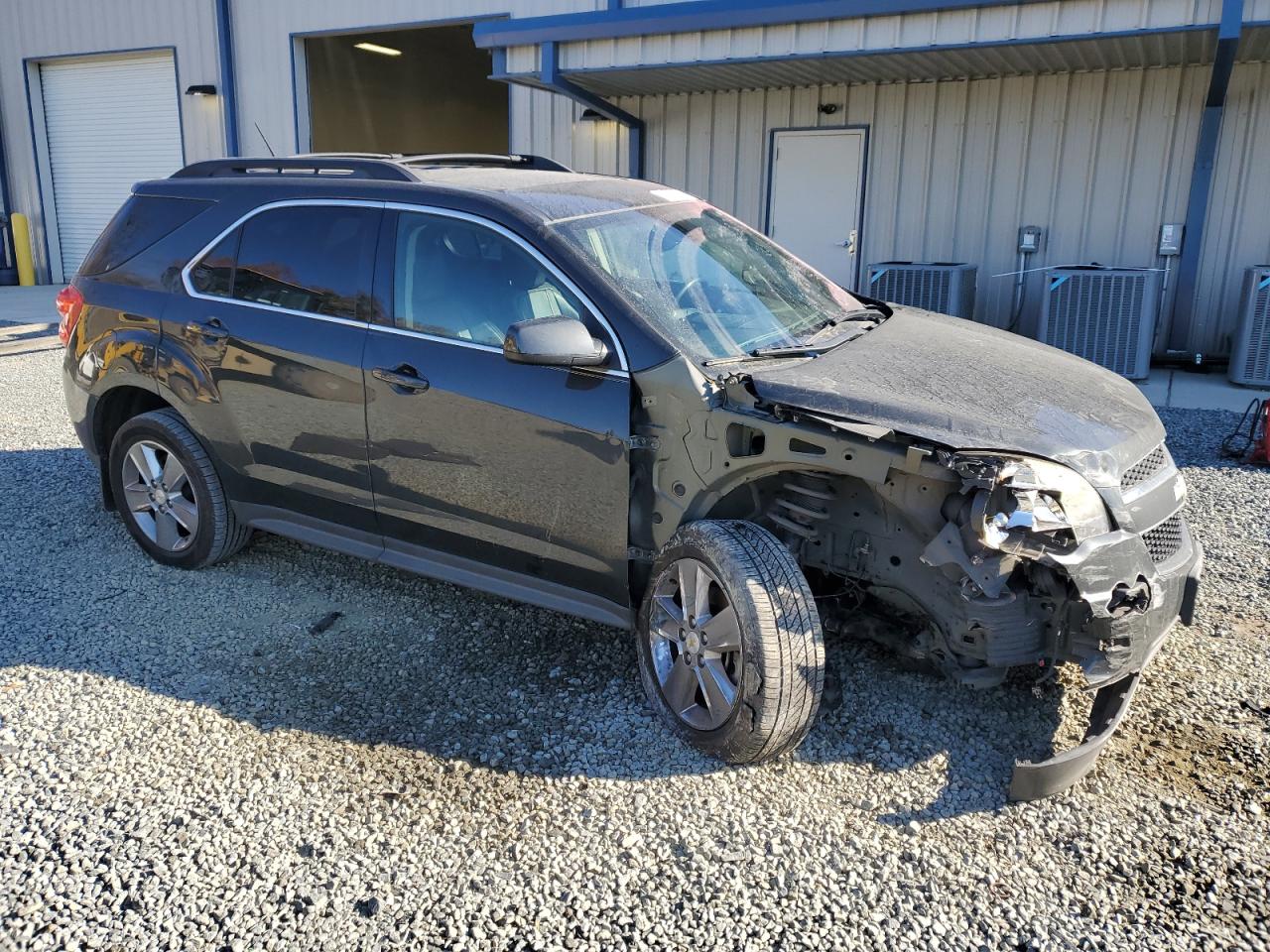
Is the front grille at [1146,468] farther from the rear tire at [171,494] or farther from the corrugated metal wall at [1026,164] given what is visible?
the corrugated metal wall at [1026,164]

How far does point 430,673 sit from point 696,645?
1149 mm

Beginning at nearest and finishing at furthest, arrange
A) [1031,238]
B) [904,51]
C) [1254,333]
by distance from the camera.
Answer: [904,51]
[1254,333]
[1031,238]

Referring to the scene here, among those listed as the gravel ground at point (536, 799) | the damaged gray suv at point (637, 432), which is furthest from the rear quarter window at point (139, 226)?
the gravel ground at point (536, 799)

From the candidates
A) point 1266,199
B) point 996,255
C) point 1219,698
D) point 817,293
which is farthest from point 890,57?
point 1219,698

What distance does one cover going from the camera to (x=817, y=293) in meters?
4.48

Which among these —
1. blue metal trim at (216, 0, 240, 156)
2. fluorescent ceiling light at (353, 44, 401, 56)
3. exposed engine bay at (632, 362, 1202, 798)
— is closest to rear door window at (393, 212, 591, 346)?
exposed engine bay at (632, 362, 1202, 798)

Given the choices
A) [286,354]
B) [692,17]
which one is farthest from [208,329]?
[692,17]

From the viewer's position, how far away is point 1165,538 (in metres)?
3.28

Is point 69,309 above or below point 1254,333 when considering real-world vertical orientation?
above

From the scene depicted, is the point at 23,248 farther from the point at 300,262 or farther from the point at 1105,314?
the point at 1105,314

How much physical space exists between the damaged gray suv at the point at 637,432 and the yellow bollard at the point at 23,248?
49.7ft

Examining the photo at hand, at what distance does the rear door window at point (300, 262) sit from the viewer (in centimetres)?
404

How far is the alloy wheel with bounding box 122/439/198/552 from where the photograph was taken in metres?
4.71

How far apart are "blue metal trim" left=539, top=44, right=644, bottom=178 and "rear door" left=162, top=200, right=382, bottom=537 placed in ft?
21.6
